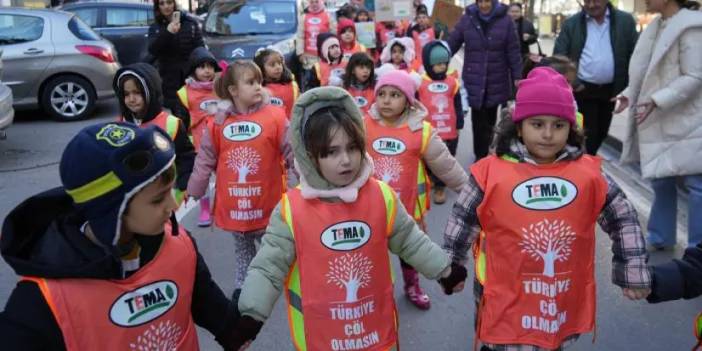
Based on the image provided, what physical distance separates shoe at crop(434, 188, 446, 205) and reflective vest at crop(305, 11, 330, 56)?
14.9 feet

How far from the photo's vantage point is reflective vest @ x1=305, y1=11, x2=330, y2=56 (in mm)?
10055

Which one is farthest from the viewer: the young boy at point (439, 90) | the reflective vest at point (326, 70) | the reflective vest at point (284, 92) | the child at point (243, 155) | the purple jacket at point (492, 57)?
the reflective vest at point (326, 70)

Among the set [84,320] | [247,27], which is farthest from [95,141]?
[247,27]

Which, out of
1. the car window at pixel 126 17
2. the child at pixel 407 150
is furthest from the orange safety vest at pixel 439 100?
the car window at pixel 126 17

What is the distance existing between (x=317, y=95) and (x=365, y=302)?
2.56 ft

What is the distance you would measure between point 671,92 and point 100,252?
12.0 feet

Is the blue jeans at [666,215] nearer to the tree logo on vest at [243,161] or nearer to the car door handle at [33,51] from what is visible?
the tree logo on vest at [243,161]

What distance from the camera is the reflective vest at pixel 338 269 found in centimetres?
236

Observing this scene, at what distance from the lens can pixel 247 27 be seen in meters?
10.8

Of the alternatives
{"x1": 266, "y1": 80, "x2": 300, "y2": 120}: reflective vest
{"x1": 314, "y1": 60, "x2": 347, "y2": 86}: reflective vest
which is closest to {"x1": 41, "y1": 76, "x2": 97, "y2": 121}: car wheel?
{"x1": 314, "y1": 60, "x2": 347, "y2": 86}: reflective vest

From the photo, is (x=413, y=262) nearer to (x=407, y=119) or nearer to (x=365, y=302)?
(x=365, y=302)

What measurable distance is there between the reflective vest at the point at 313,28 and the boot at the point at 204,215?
4.83 m

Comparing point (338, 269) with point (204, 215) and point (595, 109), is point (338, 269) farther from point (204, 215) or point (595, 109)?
point (595, 109)

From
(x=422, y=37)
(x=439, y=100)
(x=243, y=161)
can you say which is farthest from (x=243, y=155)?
(x=422, y=37)
